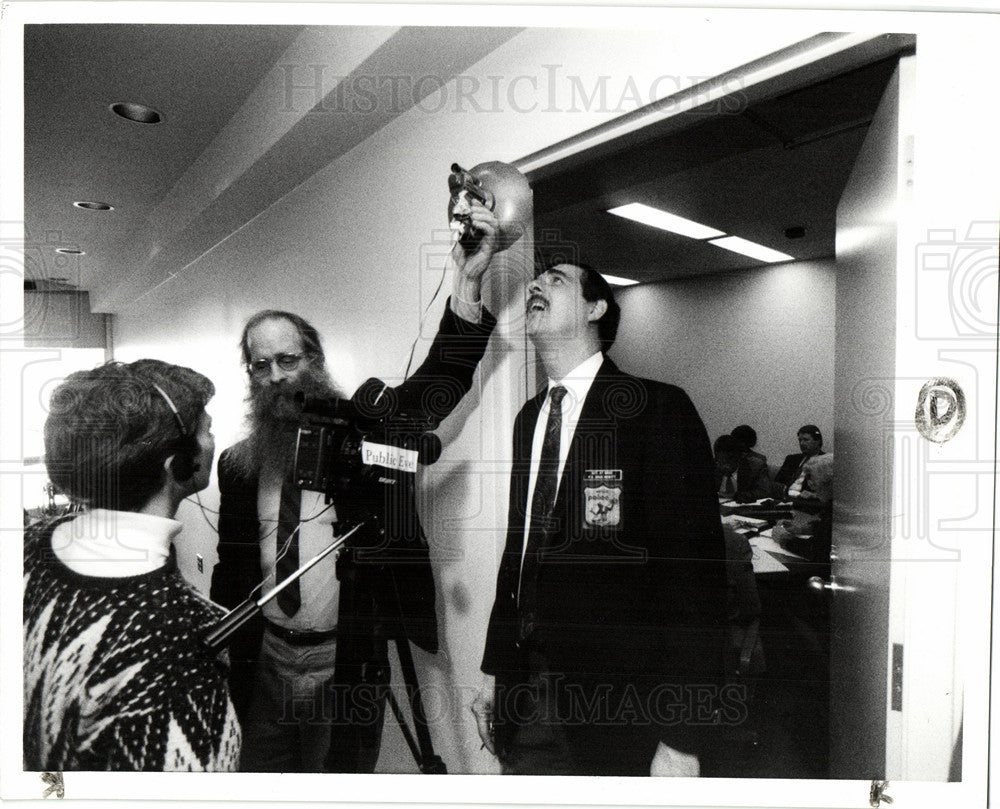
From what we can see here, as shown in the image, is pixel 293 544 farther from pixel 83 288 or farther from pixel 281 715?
pixel 83 288

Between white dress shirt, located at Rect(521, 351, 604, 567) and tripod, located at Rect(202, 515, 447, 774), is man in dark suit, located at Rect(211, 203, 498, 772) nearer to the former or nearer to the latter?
tripod, located at Rect(202, 515, 447, 774)

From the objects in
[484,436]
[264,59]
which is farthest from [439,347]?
[264,59]

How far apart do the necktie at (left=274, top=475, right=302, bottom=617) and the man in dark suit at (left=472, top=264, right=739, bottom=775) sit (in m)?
0.42

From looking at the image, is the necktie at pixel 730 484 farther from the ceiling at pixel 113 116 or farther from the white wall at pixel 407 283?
the ceiling at pixel 113 116

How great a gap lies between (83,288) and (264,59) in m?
0.59

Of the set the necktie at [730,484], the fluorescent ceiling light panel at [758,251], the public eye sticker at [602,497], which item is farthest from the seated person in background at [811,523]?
the fluorescent ceiling light panel at [758,251]

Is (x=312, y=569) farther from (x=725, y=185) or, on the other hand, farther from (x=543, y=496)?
(x=725, y=185)

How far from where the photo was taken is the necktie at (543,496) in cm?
119

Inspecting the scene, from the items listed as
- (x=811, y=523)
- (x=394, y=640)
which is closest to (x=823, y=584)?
(x=811, y=523)

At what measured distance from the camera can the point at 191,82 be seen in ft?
3.91

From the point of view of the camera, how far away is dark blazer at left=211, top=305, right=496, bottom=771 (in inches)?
47.2

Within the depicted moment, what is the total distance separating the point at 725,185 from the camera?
1.12 m

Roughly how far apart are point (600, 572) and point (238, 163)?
112 centimetres

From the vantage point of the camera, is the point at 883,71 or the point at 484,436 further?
the point at 484,436
